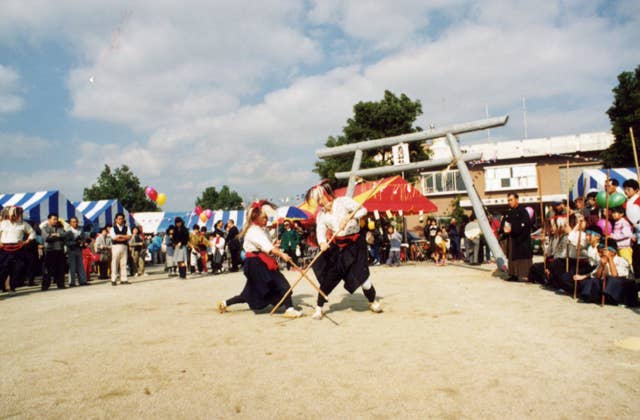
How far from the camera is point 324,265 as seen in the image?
5.94m

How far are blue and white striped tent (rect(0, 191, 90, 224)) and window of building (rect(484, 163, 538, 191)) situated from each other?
2942 centimetres

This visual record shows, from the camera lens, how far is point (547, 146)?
33312 millimetres

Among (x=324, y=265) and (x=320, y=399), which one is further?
(x=324, y=265)

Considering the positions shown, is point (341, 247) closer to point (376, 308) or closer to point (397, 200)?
point (376, 308)

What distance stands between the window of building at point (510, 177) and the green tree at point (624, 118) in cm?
483

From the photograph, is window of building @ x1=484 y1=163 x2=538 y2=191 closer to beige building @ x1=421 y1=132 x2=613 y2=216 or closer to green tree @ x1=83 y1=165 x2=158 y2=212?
beige building @ x1=421 y1=132 x2=613 y2=216

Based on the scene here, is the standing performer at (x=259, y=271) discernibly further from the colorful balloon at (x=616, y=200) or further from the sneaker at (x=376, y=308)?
the colorful balloon at (x=616, y=200)

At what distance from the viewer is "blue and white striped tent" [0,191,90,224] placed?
45.6 ft

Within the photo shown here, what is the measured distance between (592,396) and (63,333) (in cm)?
557

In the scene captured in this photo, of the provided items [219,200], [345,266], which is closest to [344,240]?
[345,266]

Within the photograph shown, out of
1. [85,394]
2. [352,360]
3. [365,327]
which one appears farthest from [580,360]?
[85,394]

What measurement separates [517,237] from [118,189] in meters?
58.4

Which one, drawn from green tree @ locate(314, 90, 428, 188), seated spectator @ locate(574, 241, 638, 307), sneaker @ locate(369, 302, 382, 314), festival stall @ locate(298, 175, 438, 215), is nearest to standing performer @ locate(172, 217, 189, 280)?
festival stall @ locate(298, 175, 438, 215)

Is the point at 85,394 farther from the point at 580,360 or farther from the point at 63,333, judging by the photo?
the point at 580,360
